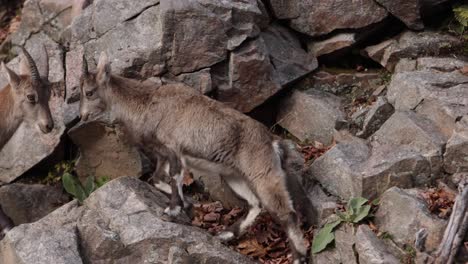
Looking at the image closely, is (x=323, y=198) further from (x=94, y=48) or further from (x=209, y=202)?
(x=94, y=48)

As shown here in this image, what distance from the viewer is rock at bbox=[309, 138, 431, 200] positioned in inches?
340

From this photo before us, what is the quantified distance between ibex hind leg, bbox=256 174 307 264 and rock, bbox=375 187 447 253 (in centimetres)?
97

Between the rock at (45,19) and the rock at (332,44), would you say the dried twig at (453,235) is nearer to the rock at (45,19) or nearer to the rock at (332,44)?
the rock at (332,44)

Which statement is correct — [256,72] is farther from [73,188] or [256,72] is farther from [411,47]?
[73,188]

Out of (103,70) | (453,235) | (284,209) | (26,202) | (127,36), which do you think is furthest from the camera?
(26,202)

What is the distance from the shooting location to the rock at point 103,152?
10570 mm

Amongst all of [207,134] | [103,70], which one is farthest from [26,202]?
[207,134]

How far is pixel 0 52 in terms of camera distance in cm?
1277

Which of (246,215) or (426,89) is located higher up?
(426,89)

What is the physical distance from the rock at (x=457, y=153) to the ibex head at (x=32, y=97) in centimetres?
524

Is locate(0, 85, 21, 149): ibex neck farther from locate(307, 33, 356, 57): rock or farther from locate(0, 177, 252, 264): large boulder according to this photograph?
locate(307, 33, 356, 57): rock

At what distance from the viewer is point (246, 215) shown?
30.8 feet

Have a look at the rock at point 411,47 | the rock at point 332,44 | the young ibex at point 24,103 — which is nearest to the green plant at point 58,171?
the young ibex at point 24,103

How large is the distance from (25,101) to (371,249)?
16.8ft
